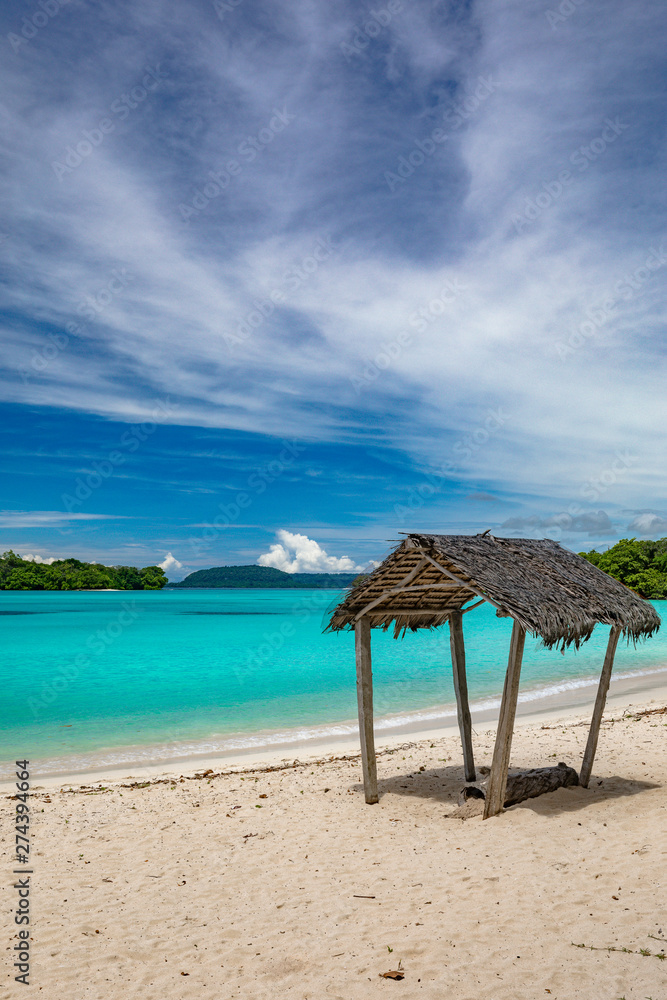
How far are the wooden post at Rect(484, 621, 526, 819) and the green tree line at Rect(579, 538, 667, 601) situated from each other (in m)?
68.6

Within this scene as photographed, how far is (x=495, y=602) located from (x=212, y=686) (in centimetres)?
1744

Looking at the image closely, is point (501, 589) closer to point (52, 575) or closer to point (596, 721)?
point (596, 721)

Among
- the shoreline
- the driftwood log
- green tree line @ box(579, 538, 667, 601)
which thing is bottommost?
the shoreline

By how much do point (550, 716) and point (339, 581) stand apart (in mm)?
10071

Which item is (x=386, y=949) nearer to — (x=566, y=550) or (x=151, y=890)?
(x=151, y=890)

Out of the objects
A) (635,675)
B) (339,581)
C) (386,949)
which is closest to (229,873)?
(386,949)

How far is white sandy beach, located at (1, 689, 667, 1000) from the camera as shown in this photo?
3.98 m

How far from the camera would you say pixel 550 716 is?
15.2 meters

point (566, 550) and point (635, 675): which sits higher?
point (566, 550)

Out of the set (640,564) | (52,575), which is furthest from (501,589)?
(52,575)

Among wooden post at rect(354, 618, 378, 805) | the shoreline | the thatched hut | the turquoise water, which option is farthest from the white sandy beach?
the turquoise water

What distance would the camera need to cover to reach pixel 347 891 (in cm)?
525

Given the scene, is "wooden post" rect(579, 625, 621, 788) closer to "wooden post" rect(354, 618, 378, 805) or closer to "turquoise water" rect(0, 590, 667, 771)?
"wooden post" rect(354, 618, 378, 805)

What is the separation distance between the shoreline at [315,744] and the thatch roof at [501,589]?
4.42 metres
